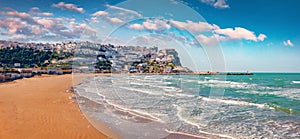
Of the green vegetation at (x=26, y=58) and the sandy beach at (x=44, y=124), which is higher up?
the green vegetation at (x=26, y=58)

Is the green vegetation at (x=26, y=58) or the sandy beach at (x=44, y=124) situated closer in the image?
the sandy beach at (x=44, y=124)

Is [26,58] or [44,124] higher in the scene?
[26,58]

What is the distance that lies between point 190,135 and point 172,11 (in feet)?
10.9

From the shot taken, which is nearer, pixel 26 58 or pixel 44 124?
pixel 44 124

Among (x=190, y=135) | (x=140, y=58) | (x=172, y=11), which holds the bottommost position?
(x=190, y=135)

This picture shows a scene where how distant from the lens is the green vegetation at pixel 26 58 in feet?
185

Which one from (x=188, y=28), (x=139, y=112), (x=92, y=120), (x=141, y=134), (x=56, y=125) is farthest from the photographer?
(x=139, y=112)

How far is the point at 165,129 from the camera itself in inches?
257

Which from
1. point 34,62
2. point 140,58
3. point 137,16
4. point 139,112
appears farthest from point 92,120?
point 34,62

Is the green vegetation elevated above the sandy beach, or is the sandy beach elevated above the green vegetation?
the green vegetation

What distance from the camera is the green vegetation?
5638 centimetres

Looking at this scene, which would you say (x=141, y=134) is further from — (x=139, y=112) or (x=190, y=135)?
(x=139, y=112)

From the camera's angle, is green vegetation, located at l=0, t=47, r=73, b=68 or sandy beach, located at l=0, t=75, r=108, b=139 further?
green vegetation, located at l=0, t=47, r=73, b=68

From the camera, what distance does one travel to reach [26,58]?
6056cm
